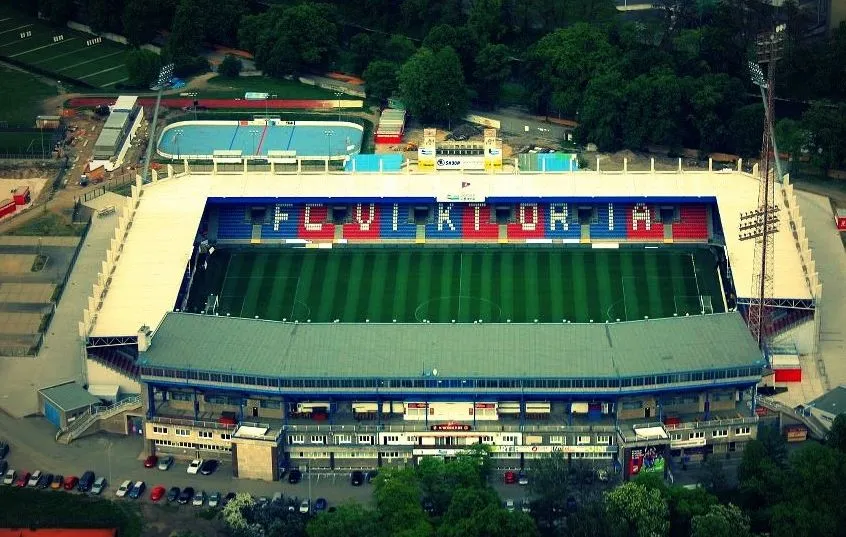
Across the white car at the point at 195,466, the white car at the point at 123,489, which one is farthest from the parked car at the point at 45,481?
the white car at the point at 195,466

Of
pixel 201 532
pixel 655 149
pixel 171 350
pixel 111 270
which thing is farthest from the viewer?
pixel 655 149

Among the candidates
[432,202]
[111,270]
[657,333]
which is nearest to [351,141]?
[432,202]

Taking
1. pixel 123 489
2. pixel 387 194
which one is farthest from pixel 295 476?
pixel 387 194

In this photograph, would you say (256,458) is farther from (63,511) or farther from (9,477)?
(9,477)

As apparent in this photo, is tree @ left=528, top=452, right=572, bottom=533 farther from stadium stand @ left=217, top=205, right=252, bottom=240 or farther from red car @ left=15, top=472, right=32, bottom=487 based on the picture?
stadium stand @ left=217, top=205, right=252, bottom=240

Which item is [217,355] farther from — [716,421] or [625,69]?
[625,69]

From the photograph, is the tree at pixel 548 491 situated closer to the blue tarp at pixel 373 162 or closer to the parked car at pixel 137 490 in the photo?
the parked car at pixel 137 490
